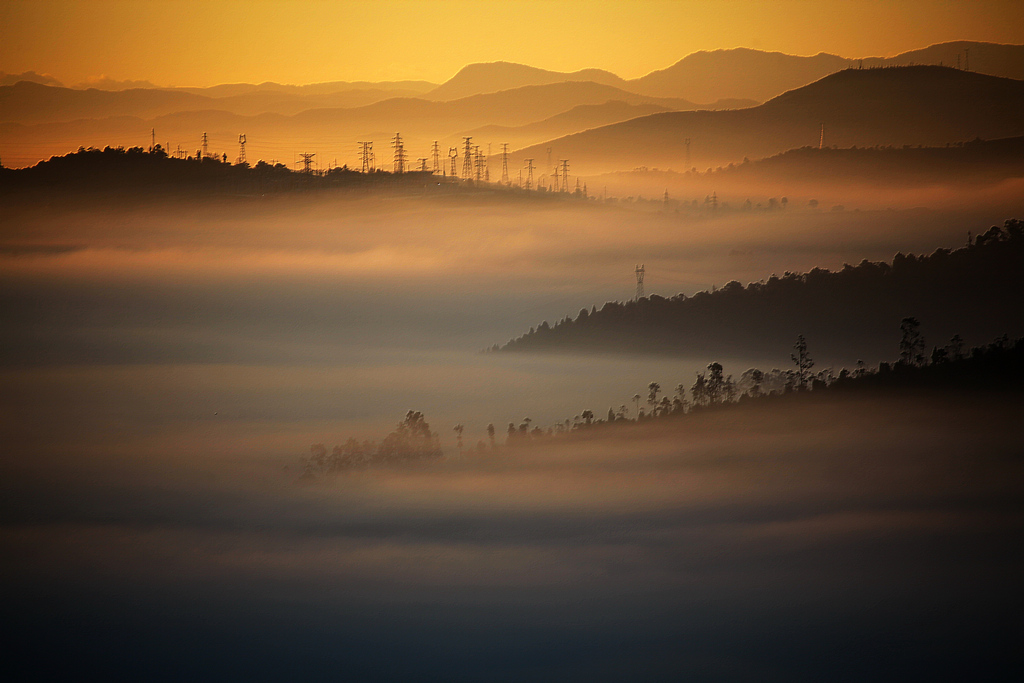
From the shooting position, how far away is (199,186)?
4.50 metres

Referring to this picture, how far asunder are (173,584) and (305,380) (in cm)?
124

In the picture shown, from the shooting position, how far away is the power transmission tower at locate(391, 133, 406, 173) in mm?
4566

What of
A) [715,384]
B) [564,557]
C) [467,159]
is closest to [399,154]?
[467,159]

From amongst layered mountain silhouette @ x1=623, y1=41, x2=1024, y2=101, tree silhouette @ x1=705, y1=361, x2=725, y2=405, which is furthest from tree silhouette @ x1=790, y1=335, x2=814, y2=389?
layered mountain silhouette @ x1=623, y1=41, x2=1024, y2=101

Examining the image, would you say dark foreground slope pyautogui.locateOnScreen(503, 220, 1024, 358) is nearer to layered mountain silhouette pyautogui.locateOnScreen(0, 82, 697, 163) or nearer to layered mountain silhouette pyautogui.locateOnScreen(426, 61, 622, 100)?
layered mountain silhouette pyautogui.locateOnScreen(0, 82, 697, 163)

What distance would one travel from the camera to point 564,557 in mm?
4332

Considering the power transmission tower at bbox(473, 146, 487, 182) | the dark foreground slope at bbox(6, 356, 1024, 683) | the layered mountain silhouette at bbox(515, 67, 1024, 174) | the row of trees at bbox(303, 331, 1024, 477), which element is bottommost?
the dark foreground slope at bbox(6, 356, 1024, 683)

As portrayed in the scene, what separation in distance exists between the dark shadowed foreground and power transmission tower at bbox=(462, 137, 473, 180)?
148cm

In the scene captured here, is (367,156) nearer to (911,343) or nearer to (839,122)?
(839,122)

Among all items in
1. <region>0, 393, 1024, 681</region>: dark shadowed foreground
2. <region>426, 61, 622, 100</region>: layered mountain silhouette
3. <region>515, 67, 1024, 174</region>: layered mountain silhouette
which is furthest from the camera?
<region>426, 61, 622, 100</region>: layered mountain silhouette

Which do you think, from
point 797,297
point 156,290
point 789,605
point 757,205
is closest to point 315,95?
point 156,290

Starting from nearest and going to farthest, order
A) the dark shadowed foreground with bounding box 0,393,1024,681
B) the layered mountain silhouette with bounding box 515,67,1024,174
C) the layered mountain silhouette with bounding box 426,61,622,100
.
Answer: the dark shadowed foreground with bounding box 0,393,1024,681 → the layered mountain silhouette with bounding box 515,67,1024,174 → the layered mountain silhouette with bounding box 426,61,622,100

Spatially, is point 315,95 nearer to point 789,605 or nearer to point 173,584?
point 173,584

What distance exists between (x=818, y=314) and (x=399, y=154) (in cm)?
233
